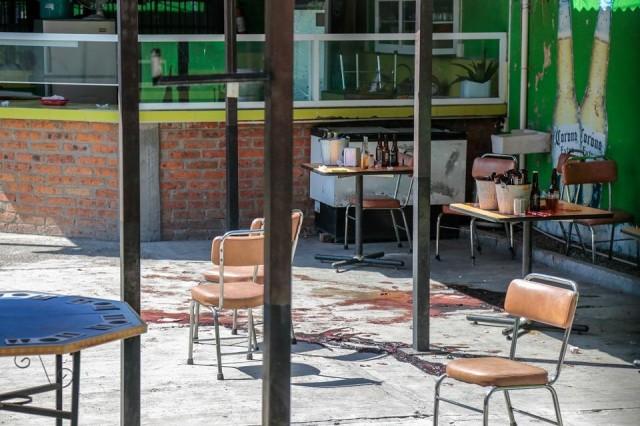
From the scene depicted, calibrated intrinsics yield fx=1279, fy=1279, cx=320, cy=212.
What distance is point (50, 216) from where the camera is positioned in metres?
13.4

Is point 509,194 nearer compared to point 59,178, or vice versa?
point 509,194

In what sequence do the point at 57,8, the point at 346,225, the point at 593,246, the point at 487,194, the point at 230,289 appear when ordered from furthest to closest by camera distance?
the point at 57,8
the point at 346,225
the point at 593,246
the point at 487,194
the point at 230,289

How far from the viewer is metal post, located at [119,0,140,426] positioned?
5992 mm

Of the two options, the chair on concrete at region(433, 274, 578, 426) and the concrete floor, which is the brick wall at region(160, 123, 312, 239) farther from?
the chair on concrete at region(433, 274, 578, 426)

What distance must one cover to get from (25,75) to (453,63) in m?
4.50

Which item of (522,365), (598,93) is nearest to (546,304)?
(522,365)

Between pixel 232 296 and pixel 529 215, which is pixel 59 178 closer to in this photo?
pixel 232 296

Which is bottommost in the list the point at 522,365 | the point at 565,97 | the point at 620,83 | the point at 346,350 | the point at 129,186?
the point at 346,350

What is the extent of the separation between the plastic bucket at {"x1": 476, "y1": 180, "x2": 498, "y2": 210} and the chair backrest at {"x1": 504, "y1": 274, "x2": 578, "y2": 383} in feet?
8.37

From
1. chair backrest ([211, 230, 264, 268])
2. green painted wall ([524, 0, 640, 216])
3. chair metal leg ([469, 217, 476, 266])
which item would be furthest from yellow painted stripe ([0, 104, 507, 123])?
chair backrest ([211, 230, 264, 268])

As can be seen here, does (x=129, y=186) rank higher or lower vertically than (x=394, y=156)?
higher

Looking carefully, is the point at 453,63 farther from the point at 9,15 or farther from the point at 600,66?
the point at 9,15

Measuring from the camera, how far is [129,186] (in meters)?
6.17

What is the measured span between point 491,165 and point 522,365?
5.29 metres
